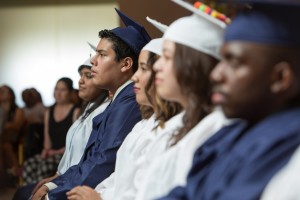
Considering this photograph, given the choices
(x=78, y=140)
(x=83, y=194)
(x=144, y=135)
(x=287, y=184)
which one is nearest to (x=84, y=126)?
(x=78, y=140)

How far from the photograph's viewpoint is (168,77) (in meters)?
2.36

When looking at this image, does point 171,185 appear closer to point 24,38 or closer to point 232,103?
point 232,103

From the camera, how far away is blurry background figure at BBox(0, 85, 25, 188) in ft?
25.5

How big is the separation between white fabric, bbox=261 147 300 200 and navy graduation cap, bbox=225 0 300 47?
0.28m

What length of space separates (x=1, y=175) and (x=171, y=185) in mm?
4739

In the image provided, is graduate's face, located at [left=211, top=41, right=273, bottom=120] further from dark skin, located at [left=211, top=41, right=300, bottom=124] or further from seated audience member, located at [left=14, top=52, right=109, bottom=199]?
seated audience member, located at [left=14, top=52, right=109, bottom=199]

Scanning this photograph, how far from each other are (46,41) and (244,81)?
8610mm

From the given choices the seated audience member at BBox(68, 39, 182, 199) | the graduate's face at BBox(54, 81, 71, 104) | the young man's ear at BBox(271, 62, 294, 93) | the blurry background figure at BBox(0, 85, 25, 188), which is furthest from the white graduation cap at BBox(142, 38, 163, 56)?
the blurry background figure at BBox(0, 85, 25, 188)

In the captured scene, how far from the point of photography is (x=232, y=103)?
1887 mm

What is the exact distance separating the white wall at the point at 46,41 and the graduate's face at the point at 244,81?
8.21m

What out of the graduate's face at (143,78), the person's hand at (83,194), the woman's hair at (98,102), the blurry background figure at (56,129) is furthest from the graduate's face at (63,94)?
the graduate's face at (143,78)

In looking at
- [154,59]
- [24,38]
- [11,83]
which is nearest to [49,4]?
[24,38]

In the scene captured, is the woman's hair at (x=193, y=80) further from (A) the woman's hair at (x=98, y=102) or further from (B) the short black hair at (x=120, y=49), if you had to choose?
(A) the woman's hair at (x=98, y=102)

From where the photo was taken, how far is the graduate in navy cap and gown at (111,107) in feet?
11.8
